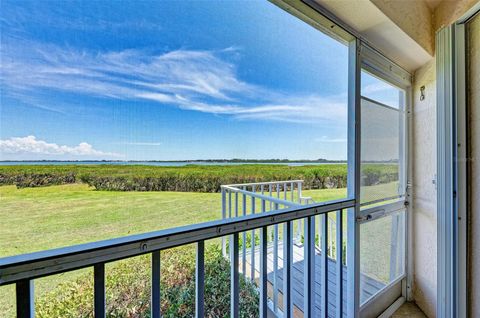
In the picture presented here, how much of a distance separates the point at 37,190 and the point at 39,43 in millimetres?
555

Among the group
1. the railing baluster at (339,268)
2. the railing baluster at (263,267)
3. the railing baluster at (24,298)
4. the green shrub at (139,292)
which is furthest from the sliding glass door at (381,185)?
the railing baluster at (24,298)

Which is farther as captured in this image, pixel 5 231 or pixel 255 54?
pixel 255 54

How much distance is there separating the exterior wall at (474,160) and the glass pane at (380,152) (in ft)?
1.58

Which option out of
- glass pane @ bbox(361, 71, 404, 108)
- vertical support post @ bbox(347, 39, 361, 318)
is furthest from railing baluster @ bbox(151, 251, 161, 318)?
glass pane @ bbox(361, 71, 404, 108)

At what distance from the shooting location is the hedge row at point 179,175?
82cm

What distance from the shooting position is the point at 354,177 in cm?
146

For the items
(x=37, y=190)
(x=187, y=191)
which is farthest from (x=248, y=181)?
(x=37, y=190)

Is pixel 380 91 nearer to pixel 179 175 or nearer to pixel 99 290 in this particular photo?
pixel 179 175

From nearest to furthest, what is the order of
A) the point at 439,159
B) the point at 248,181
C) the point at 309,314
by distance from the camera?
1. the point at 309,314
2. the point at 439,159
3. the point at 248,181

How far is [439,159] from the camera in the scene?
1.52 m

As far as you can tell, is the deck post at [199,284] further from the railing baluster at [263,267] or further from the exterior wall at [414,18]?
the exterior wall at [414,18]

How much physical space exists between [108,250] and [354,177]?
1406 mm

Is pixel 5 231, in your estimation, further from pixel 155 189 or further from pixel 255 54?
pixel 255 54

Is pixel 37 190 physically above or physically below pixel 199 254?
above
